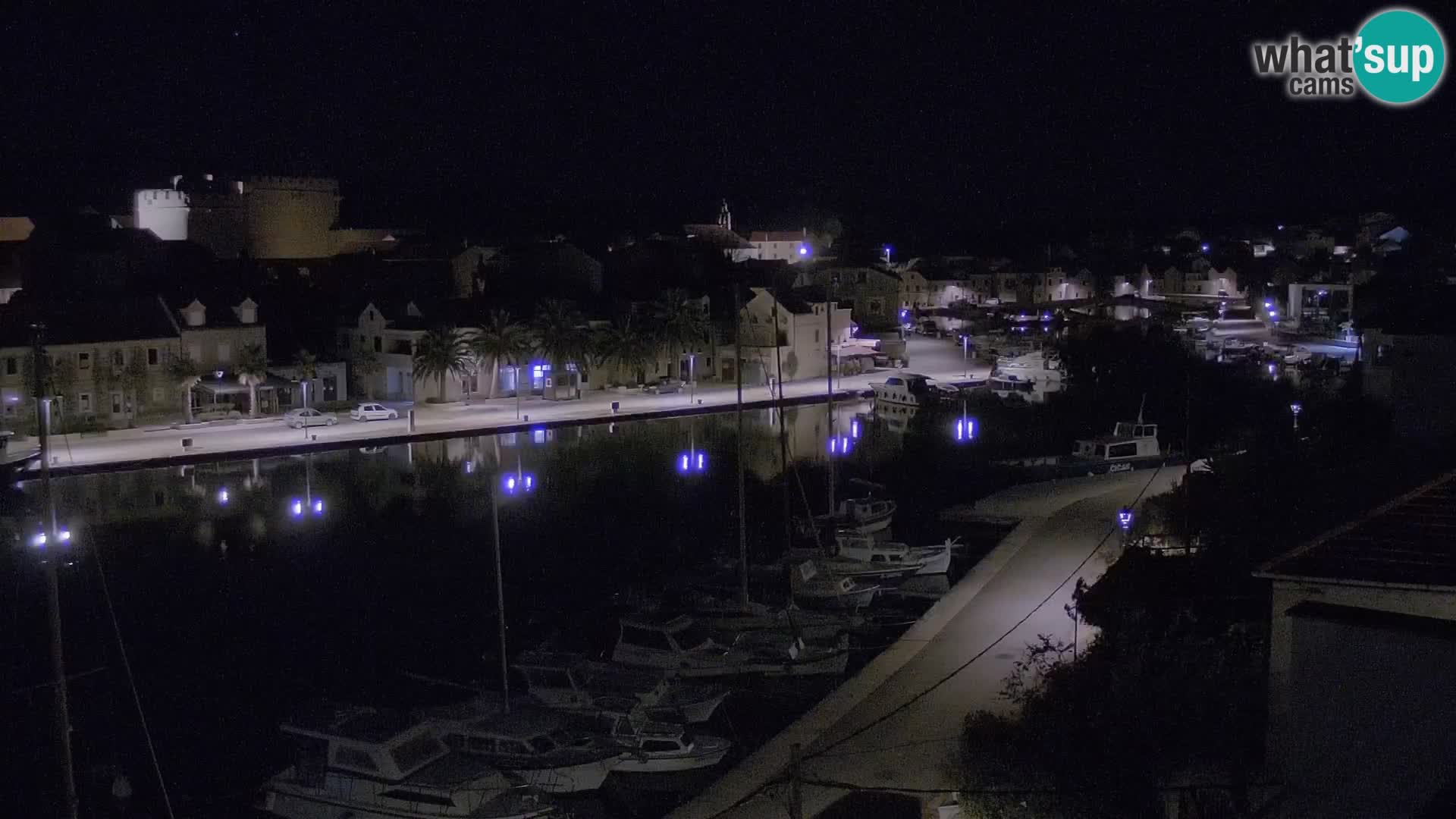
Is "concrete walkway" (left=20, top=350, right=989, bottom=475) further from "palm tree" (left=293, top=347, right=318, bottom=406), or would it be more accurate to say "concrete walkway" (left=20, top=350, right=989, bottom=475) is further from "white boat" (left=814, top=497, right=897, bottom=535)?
"white boat" (left=814, top=497, right=897, bottom=535)

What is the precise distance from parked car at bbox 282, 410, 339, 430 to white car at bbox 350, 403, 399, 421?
385mm

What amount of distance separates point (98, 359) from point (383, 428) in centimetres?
463

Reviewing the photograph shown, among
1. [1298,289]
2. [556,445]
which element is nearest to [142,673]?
[556,445]

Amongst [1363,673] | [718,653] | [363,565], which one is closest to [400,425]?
[363,565]

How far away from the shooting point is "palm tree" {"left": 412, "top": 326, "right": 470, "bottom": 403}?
82.1ft

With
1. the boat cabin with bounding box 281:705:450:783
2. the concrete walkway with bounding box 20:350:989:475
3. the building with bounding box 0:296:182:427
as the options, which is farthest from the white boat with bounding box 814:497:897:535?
the building with bounding box 0:296:182:427

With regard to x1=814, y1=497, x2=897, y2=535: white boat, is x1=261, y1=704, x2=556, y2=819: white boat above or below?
below

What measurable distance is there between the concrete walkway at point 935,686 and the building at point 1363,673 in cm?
214

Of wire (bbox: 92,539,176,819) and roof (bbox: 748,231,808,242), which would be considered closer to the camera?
wire (bbox: 92,539,176,819)

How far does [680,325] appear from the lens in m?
28.8

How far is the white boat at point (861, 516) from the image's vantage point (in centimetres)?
1560

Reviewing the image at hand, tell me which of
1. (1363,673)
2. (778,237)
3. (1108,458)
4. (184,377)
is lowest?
(1108,458)

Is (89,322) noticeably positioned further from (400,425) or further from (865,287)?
(865,287)

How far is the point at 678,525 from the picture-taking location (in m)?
17.3
